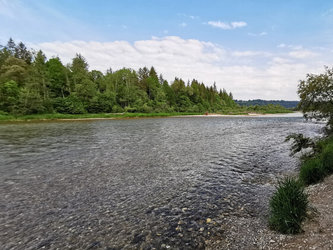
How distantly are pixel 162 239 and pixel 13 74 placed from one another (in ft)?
315

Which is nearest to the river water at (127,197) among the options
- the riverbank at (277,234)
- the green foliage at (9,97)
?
the riverbank at (277,234)

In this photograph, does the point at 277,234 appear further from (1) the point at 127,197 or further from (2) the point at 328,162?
(2) the point at 328,162

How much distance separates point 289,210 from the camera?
5320 millimetres

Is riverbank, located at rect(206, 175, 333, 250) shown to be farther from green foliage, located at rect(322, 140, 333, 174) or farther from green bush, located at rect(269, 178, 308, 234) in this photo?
green foliage, located at rect(322, 140, 333, 174)

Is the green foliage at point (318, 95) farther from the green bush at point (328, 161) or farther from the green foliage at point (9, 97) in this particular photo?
the green foliage at point (9, 97)

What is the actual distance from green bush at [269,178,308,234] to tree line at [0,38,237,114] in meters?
73.7

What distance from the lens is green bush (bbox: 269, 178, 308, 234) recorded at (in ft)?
16.6

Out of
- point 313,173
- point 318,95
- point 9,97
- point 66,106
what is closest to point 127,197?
point 313,173

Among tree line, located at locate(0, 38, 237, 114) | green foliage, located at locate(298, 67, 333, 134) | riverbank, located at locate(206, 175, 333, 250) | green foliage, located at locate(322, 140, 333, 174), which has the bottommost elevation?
riverbank, located at locate(206, 175, 333, 250)

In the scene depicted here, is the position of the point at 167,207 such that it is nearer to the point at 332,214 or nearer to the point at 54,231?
the point at 54,231

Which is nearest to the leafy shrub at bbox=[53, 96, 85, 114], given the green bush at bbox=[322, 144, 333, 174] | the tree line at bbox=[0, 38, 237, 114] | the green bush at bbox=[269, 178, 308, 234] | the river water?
the tree line at bbox=[0, 38, 237, 114]

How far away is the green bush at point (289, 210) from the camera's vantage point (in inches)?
199

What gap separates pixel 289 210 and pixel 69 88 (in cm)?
9580

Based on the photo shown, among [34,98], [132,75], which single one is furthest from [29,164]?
[132,75]
